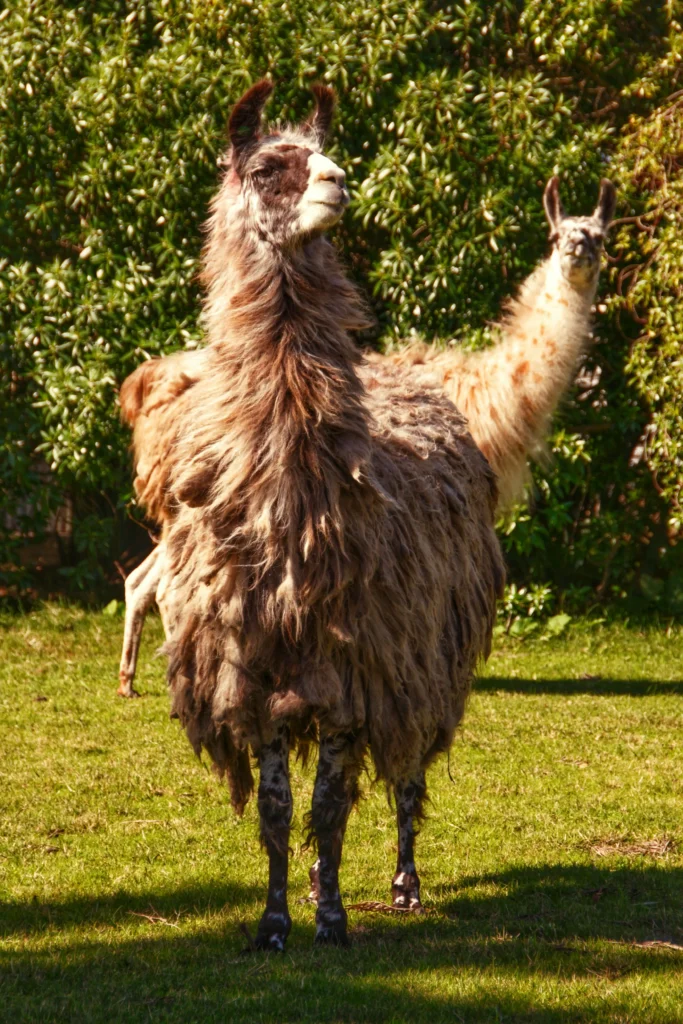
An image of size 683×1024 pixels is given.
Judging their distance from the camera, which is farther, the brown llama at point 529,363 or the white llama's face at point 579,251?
the white llama's face at point 579,251

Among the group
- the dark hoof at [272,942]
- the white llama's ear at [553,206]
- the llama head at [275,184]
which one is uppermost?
the white llama's ear at [553,206]

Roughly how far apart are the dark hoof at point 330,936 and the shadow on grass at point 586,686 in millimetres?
4378

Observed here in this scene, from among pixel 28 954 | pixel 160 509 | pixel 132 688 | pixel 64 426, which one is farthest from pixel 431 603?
pixel 64 426

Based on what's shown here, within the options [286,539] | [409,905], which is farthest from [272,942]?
[286,539]

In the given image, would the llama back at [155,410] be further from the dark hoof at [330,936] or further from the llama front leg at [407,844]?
the dark hoof at [330,936]

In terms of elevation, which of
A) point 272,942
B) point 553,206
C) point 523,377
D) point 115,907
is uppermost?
point 553,206

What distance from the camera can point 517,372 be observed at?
6551 mm

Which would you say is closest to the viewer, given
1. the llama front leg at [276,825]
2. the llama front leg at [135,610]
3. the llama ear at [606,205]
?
the llama front leg at [276,825]

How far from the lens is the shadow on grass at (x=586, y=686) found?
8297mm

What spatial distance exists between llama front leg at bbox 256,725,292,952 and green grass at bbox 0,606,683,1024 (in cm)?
12

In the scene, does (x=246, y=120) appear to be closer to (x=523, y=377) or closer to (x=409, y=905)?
(x=409, y=905)

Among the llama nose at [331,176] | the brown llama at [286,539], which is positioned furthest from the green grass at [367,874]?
the llama nose at [331,176]

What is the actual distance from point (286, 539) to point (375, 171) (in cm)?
572

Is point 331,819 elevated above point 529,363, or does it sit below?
below
